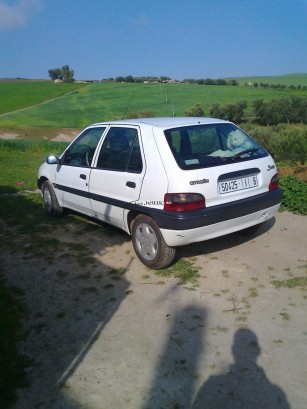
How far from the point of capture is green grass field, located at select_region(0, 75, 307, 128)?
1791 inches

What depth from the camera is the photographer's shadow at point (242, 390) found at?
241 centimetres

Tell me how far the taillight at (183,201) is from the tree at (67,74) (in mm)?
103215

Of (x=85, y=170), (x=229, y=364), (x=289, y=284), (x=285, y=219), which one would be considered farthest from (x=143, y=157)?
(x=285, y=219)

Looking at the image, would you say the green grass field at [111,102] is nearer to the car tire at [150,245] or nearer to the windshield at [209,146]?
the windshield at [209,146]

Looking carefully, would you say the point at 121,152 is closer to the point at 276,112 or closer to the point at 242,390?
the point at 242,390

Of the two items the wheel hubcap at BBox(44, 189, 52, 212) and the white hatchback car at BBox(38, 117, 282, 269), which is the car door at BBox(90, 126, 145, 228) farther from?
the wheel hubcap at BBox(44, 189, 52, 212)

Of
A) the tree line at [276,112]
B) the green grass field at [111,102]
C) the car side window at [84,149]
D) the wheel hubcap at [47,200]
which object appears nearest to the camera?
the car side window at [84,149]

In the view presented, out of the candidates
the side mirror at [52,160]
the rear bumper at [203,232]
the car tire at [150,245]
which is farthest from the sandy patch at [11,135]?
the rear bumper at [203,232]

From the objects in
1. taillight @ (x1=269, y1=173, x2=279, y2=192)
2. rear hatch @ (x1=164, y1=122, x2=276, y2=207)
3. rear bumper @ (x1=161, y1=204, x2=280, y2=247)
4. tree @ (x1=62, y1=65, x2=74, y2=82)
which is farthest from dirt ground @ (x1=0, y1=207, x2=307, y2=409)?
tree @ (x1=62, y1=65, x2=74, y2=82)

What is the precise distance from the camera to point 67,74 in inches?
3957

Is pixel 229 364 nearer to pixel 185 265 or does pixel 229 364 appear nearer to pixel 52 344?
pixel 52 344

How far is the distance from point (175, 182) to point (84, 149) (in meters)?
2.14

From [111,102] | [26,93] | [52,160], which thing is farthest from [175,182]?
[26,93]

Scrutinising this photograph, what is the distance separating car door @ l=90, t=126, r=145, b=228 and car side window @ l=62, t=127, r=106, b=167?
9.9 inches
